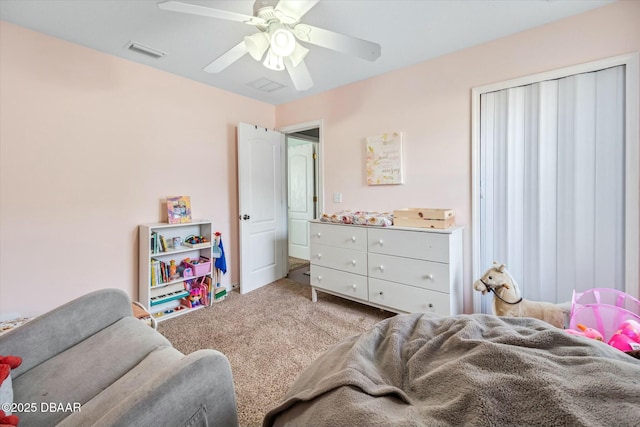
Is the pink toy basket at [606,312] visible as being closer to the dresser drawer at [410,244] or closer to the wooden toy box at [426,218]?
the dresser drawer at [410,244]

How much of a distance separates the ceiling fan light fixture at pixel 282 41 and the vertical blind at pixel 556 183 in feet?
5.74

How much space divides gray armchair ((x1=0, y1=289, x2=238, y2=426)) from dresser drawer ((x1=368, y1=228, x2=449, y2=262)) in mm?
1787

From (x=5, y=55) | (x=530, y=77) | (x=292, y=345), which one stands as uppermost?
(x=5, y=55)

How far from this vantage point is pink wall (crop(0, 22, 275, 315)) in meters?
1.99

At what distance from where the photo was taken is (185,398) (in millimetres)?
789

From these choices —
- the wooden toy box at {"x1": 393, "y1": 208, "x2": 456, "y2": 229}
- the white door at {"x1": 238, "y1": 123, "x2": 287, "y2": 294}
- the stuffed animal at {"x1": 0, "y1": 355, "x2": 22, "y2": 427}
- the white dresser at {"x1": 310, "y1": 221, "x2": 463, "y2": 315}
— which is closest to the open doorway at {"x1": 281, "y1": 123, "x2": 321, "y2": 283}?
the white door at {"x1": 238, "y1": 123, "x2": 287, "y2": 294}

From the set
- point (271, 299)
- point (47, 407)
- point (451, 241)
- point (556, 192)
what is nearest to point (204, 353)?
point (47, 407)

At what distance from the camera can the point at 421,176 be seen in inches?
103

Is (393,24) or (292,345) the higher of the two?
(393,24)

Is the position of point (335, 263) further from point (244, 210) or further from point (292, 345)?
point (244, 210)

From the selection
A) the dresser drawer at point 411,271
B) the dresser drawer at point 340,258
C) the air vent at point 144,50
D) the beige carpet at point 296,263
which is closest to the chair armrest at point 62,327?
the dresser drawer at point 340,258

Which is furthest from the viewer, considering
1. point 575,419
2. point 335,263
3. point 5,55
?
point 335,263

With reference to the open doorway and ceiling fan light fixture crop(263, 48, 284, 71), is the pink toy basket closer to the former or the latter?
ceiling fan light fixture crop(263, 48, 284, 71)

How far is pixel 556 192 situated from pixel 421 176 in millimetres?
1021
